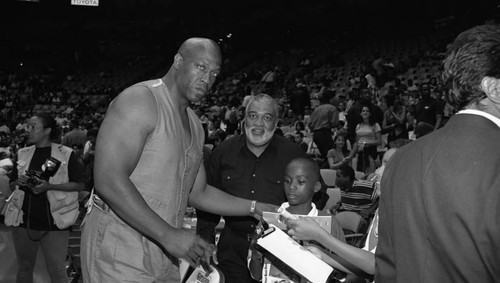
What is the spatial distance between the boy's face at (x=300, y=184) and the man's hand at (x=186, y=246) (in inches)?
53.1

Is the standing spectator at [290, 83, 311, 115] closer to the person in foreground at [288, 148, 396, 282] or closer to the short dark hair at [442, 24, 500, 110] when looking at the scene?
the person in foreground at [288, 148, 396, 282]

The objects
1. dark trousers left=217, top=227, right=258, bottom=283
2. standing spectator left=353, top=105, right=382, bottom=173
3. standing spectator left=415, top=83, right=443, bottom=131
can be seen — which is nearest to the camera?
dark trousers left=217, top=227, right=258, bottom=283

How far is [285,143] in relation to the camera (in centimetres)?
483

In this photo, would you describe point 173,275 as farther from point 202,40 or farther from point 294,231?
point 202,40

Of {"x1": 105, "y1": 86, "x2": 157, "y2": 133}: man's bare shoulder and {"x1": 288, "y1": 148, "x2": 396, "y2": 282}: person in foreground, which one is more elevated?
{"x1": 105, "y1": 86, "x2": 157, "y2": 133}: man's bare shoulder

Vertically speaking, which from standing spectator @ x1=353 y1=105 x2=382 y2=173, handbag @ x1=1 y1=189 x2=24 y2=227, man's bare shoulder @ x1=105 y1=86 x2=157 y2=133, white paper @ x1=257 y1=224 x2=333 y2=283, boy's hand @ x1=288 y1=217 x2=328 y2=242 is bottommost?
standing spectator @ x1=353 y1=105 x2=382 y2=173

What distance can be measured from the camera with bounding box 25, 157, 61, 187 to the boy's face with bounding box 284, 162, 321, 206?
2.69 m

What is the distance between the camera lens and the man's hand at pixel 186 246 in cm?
274

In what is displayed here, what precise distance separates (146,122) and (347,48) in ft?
76.4

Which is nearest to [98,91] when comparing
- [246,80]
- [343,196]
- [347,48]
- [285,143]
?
[246,80]

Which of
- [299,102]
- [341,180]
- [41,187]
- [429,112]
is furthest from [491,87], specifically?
[299,102]

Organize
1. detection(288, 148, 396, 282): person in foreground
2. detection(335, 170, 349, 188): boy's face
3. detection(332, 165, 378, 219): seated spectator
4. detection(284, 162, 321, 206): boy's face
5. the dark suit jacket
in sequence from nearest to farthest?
the dark suit jacket < detection(288, 148, 396, 282): person in foreground < detection(284, 162, 321, 206): boy's face < detection(332, 165, 378, 219): seated spectator < detection(335, 170, 349, 188): boy's face

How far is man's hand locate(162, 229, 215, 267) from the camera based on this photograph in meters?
2.74

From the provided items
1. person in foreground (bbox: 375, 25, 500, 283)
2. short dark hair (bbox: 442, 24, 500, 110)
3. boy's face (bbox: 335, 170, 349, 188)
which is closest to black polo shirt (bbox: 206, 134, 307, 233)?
person in foreground (bbox: 375, 25, 500, 283)
